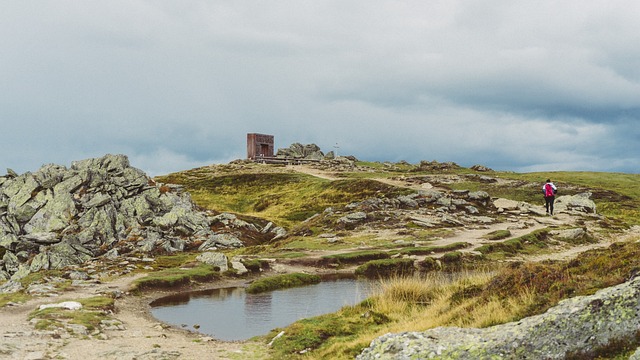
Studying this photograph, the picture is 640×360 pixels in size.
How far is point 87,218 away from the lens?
56062 millimetres

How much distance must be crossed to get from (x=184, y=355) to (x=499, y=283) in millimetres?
11702

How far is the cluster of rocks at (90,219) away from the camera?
50188 mm

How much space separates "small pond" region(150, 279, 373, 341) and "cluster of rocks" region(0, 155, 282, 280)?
63.6ft

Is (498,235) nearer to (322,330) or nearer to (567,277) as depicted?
(322,330)

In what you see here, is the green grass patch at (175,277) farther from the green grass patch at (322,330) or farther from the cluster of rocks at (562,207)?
the cluster of rocks at (562,207)

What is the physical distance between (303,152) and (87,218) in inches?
5343

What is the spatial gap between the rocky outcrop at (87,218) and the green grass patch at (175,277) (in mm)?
12713

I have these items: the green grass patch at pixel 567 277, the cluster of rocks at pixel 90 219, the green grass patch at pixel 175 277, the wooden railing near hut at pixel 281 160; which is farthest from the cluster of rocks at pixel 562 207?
the wooden railing near hut at pixel 281 160

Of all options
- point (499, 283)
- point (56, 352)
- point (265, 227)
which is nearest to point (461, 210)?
point (265, 227)

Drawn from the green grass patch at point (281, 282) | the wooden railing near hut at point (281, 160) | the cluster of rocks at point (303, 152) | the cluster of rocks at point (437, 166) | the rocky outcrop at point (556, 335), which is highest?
the cluster of rocks at point (303, 152)

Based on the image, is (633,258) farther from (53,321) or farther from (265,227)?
(265,227)

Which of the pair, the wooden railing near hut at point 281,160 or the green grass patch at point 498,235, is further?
the wooden railing near hut at point 281,160

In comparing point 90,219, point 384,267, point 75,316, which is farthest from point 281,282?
point 90,219

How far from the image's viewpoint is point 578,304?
1048cm
